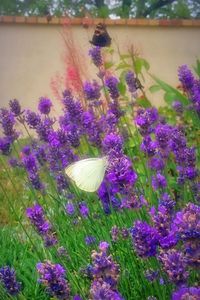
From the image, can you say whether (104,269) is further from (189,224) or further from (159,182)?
(159,182)

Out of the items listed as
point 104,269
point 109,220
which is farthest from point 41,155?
point 104,269

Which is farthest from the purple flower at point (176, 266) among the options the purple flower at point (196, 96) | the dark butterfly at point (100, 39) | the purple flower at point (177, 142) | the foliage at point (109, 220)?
the dark butterfly at point (100, 39)

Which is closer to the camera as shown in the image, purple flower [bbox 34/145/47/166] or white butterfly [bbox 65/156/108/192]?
white butterfly [bbox 65/156/108/192]

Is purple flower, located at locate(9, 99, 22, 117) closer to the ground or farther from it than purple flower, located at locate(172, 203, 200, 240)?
farther from it

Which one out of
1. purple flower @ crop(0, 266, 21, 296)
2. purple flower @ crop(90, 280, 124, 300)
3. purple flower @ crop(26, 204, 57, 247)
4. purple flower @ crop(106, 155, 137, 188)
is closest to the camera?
purple flower @ crop(90, 280, 124, 300)

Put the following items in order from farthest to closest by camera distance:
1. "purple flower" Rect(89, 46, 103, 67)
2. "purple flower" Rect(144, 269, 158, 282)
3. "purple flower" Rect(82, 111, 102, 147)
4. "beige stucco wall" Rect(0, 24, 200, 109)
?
"beige stucco wall" Rect(0, 24, 200, 109) → "purple flower" Rect(89, 46, 103, 67) → "purple flower" Rect(82, 111, 102, 147) → "purple flower" Rect(144, 269, 158, 282)

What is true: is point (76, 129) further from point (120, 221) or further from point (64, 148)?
point (120, 221)

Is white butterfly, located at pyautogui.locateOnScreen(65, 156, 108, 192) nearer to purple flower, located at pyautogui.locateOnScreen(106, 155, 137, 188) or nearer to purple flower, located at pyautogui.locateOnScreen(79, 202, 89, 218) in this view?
purple flower, located at pyautogui.locateOnScreen(106, 155, 137, 188)

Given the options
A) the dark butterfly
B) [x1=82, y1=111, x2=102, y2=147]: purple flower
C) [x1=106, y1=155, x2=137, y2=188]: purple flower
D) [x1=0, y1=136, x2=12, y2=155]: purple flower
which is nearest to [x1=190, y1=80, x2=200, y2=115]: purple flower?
[x1=82, y1=111, x2=102, y2=147]: purple flower

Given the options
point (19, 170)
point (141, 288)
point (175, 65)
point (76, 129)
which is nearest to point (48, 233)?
point (141, 288)

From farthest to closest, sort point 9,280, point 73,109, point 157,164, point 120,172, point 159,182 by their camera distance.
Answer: point 157,164, point 159,182, point 73,109, point 9,280, point 120,172

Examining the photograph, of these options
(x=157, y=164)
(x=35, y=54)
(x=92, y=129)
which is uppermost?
(x=35, y=54)
